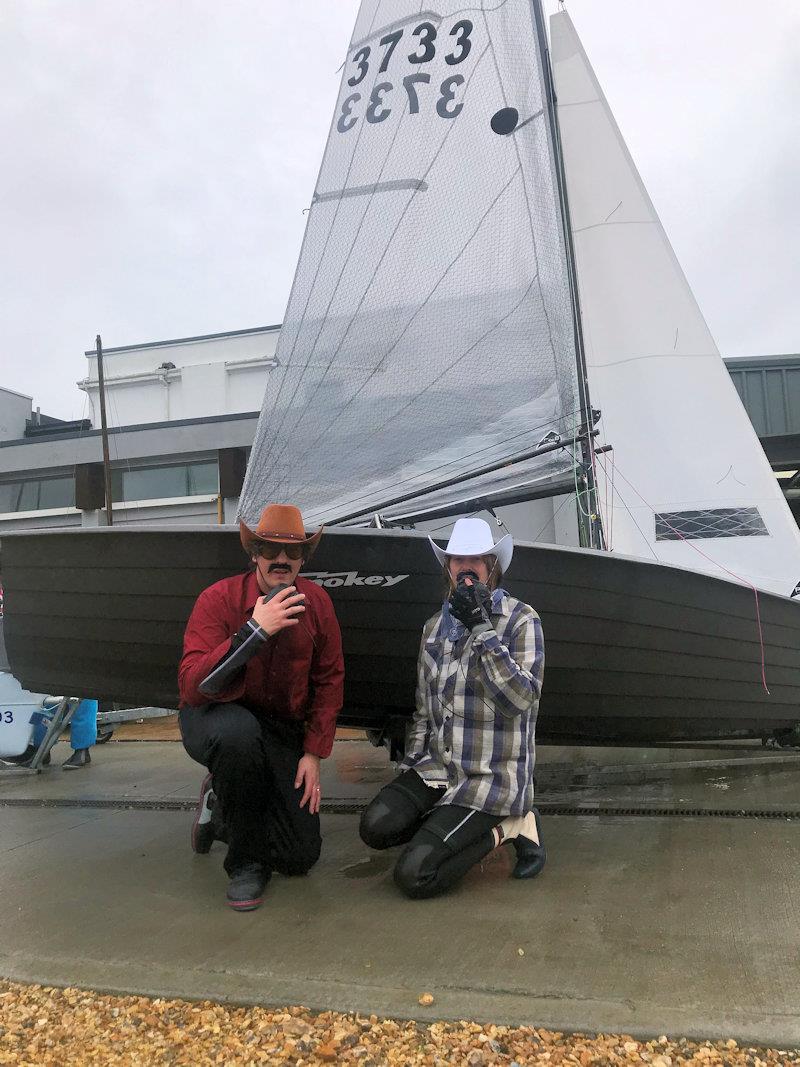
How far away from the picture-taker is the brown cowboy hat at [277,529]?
2.26 m

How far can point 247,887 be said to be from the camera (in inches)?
84.0

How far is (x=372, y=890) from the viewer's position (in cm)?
223

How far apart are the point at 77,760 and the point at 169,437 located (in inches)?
329

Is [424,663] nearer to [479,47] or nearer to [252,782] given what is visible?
[252,782]

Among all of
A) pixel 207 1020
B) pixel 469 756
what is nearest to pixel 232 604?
pixel 469 756

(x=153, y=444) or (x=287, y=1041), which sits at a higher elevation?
(x=153, y=444)

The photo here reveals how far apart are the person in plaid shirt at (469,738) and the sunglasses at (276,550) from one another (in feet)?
1.47

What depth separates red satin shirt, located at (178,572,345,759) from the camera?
220 centimetres

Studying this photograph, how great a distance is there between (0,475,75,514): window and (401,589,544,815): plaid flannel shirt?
39.2 ft

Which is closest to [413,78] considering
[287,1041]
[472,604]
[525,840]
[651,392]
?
[651,392]

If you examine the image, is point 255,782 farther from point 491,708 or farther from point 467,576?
point 467,576

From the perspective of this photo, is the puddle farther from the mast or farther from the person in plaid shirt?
the mast

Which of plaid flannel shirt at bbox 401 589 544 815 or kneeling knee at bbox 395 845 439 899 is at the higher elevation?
plaid flannel shirt at bbox 401 589 544 815

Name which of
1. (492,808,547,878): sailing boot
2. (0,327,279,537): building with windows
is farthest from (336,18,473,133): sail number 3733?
(0,327,279,537): building with windows
